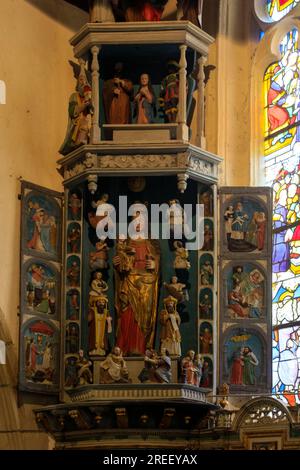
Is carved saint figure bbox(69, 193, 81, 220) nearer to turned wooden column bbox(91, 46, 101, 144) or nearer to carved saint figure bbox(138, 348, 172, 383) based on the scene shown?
turned wooden column bbox(91, 46, 101, 144)

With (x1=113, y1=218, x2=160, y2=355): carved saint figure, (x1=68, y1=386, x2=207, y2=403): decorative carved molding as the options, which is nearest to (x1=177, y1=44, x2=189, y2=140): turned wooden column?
(x1=113, y1=218, x2=160, y2=355): carved saint figure

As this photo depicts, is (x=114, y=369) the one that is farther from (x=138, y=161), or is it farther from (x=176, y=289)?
(x=138, y=161)

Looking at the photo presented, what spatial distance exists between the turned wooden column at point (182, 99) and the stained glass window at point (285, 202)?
1309 millimetres

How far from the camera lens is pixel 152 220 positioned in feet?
60.0

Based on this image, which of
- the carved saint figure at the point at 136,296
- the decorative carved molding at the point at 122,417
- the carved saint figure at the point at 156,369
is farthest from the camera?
the carved saint figure at the point at 136,296

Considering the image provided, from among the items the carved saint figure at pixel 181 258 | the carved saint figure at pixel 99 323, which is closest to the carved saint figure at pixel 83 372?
the carved saint figure at pixel 99 323

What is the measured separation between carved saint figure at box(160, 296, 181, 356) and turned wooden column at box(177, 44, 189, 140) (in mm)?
1874

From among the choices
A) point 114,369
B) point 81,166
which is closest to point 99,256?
point 81,166

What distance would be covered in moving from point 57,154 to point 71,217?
86 cm

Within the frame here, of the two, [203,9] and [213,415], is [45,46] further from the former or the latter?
[213,415]

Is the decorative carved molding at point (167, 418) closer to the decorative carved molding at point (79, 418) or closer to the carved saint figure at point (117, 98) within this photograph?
the decorative carved molding at point (79, 418)

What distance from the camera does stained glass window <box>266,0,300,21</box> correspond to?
19078 millimetres

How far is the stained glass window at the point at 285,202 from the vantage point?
17.9 meters

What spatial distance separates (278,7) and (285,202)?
8.17ft
